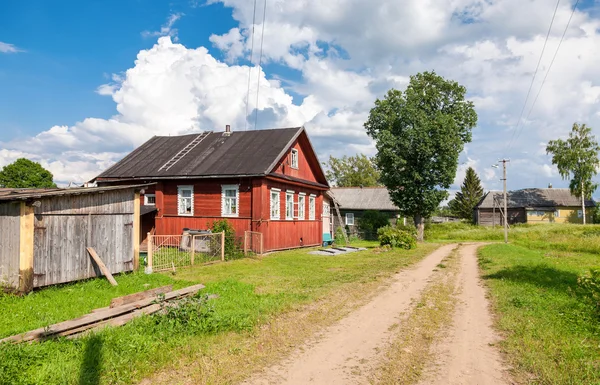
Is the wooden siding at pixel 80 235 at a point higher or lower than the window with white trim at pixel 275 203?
lower

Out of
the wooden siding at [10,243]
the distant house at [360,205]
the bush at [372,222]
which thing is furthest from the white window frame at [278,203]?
the bush at [372,222]

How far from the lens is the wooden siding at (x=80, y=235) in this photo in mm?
10889

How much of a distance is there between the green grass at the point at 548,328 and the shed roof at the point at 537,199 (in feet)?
176

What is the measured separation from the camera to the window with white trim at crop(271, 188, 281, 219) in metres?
22.4

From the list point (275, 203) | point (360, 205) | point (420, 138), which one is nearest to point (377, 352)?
point (275, 203)

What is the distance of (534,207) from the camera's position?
60500mm

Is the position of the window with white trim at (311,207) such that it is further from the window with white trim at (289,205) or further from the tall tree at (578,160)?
A: the tall tree at (578,160)

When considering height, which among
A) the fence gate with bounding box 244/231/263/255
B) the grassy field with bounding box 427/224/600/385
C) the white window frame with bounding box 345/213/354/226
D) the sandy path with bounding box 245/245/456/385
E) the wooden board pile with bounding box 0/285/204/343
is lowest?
the sandy path with bounding box 245/245/456/385

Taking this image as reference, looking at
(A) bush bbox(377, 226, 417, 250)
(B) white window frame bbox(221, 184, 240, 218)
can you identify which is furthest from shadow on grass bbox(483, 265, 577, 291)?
(B) white window frame bbox(221, 184, 240, 218)

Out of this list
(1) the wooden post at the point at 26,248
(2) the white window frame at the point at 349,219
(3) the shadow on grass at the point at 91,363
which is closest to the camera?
(3) the shadow on grass at the point at 91,363

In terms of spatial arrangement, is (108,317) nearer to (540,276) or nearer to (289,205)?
(540,276)

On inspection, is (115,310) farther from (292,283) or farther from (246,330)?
(292,283)

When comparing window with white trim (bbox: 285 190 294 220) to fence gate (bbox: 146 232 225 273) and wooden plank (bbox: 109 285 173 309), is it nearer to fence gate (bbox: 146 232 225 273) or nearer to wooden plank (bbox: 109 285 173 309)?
fence gate (bbox: 146 232 225 273)

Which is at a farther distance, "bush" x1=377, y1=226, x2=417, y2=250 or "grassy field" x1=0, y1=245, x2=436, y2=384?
"bush" x1=377, y1=226, x2=417, y2=250
